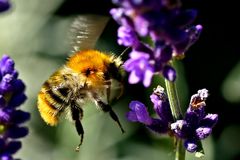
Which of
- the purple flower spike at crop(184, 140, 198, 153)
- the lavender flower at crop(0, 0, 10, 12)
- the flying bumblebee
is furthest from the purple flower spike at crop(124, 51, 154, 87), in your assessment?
the flying bumblebee

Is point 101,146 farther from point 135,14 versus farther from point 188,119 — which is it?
point 135,14

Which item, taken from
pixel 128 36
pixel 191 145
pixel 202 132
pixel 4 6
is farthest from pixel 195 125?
pixel 4 6

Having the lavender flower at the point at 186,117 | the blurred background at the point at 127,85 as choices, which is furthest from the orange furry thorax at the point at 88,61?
the blurred background at the point at 127,85

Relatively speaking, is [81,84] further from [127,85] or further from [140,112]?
[127,85]

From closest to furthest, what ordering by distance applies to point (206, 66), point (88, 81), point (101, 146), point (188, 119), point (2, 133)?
point (2, 133), point (188, 119), point (88, 81), point (101, 146), point (206, 66)

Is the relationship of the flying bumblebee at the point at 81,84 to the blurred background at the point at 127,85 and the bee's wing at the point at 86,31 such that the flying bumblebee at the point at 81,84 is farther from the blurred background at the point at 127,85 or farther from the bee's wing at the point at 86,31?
the blurred background at the point at 127,85

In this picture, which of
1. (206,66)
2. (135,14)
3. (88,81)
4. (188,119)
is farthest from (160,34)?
(206,66)
